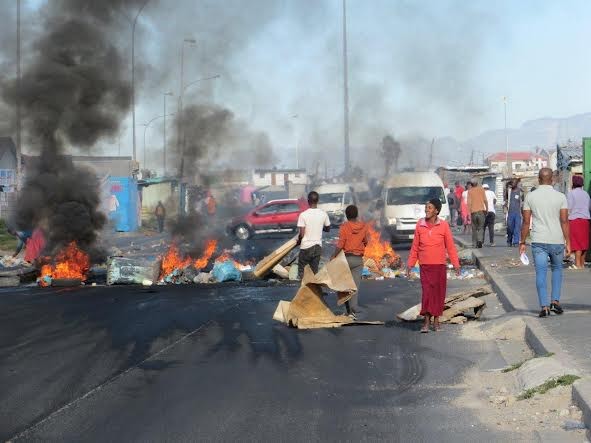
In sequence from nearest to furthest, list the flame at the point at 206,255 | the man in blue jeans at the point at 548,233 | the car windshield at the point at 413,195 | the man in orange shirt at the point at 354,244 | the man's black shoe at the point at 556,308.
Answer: the man in blue jeans at the point at 548,233, the man's black shoe at the point at 556,308, the man in orange shirt at the point at 354,244, the flame at the point at 206,255, the car windshield at the point at 413,195

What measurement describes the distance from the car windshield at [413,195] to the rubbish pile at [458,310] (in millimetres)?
16808

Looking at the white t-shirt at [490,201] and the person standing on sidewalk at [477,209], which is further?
the white t-shirt at [490,201]

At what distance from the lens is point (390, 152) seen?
155 feet

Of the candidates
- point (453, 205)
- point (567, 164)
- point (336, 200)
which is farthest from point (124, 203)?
point (567, 164)

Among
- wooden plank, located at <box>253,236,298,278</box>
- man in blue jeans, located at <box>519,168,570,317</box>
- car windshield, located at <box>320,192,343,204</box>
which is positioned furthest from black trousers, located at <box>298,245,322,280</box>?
car windshield, located at <box>320,192,343,204</box>

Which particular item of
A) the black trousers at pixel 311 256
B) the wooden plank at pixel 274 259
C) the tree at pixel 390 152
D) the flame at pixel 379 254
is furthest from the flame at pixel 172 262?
the tree at pixel 390 152

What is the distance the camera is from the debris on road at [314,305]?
11.1m

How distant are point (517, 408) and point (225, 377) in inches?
101

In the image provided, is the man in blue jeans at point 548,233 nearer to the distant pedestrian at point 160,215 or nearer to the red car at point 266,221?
the red car at point 266,221

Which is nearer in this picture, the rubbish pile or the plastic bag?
the rubbish pile

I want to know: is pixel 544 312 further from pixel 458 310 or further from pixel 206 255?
pixel 206 255

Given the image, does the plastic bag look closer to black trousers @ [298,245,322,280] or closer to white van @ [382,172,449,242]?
black trousers @ [298,245,322,280]

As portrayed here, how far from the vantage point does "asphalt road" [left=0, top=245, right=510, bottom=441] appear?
6062 mm

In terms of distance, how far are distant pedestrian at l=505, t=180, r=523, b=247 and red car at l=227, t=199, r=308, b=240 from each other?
50.1 ft
